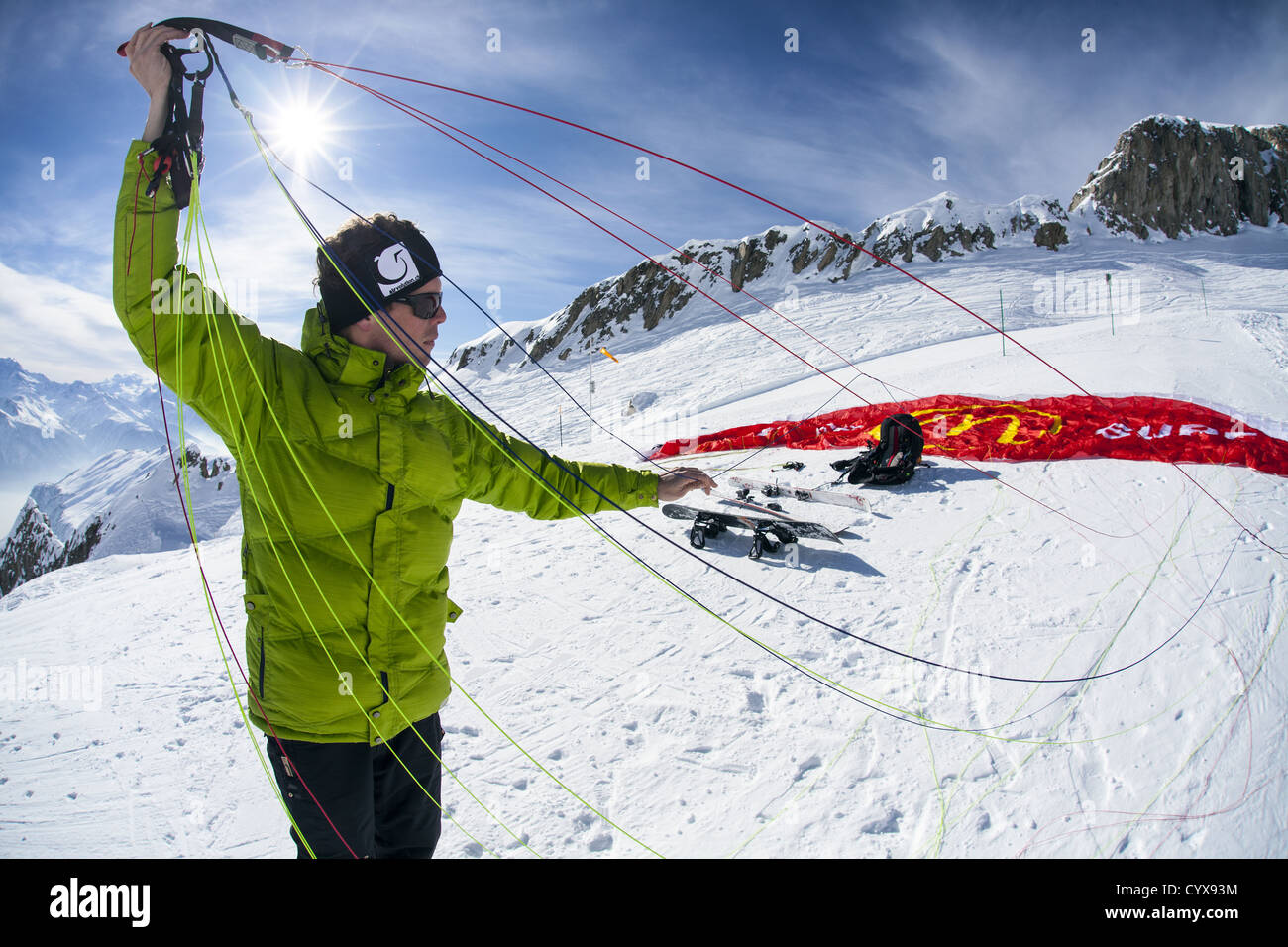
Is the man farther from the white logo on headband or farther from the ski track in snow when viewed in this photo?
the ski track in snow

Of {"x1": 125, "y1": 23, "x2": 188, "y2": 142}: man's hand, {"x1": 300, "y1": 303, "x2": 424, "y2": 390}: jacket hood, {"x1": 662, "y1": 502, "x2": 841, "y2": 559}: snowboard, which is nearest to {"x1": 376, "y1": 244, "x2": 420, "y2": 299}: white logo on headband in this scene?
{"x1": 300, "y1": 303, "x2": 424, "y2": 390}: jacket hood

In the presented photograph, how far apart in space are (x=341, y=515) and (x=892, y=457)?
829 centimetres

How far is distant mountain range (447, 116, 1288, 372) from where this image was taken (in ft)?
142

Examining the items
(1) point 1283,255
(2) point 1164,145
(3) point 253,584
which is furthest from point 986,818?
(2) point 1164,145

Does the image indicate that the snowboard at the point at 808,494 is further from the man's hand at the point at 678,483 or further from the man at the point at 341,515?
the man at the point at 341,515

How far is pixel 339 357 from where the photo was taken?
1896 mm

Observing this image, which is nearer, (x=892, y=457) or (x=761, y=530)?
(x=761, y=530)

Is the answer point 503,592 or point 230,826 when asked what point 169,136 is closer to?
point 230,826

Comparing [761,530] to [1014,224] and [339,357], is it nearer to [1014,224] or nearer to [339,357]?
[339,357]

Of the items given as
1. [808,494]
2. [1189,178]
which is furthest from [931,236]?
[808,494]

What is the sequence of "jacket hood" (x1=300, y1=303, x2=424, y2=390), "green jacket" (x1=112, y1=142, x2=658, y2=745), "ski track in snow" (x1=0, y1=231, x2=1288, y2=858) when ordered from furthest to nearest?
"ski track in snow" (x1=0, y1=231, x2=1288, y2=858), "jacket hood" (x1=300, y1=303, x2=424, y2=390), "green jacket" (x1=112, y1=142, x2=658, y2=745)

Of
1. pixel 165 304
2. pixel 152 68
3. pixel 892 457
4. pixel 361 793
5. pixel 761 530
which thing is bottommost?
pixel 361 793

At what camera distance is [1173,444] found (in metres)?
8.06

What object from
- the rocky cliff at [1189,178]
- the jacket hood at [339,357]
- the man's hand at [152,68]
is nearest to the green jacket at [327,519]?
the jacket hood at [339,357]
